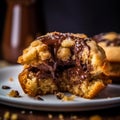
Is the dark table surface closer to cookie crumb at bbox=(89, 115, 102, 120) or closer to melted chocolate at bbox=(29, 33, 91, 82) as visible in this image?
cookie crumb at bbox=(89, 115, 102, 120)

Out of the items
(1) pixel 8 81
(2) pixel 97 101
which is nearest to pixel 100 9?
(1) pixel 8 81

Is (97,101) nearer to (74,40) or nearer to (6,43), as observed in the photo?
(74,40)

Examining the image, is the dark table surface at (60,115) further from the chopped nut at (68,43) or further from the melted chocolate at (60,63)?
the chopped nut at (68,43)

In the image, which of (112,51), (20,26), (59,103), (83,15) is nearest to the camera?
(59,103)

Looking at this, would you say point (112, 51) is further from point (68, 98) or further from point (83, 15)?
point (83, 15)

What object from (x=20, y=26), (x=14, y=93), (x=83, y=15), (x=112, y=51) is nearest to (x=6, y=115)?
(x=14, y=93)
